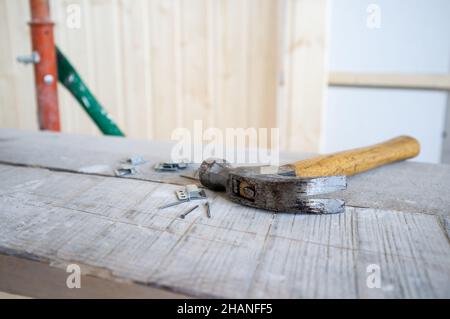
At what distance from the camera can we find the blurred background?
2.05 m

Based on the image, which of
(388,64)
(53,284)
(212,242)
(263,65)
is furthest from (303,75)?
(53,284)

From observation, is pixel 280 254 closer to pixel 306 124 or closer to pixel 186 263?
pixel 186 263

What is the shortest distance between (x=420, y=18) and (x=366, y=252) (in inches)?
70.0

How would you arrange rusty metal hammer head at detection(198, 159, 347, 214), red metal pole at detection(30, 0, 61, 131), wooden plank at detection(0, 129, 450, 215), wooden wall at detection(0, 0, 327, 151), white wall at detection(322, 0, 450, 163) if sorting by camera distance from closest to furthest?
rusty metal hammer head at detection(198, 159, 347, 214), wooden plank at detection(0, 129, 450, 215), red metal pole at detection(30, 0, 61, 131), white wall at detection(322, 0, 450, 163), wooden wall at detection(0, 0, 327, 151)

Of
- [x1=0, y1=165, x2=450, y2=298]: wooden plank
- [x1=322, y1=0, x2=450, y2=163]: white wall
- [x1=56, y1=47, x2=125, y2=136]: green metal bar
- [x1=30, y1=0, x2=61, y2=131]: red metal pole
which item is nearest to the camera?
[x1=0, y1=165, x2=450, y2=298]: wooden plank

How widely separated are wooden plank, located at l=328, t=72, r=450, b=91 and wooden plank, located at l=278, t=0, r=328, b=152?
0.11m

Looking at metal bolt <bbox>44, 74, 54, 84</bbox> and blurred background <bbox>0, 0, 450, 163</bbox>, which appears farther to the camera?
blurred background <bbox>0, 0, 450, 163</bbox>

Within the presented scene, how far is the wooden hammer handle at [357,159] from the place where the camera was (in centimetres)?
88

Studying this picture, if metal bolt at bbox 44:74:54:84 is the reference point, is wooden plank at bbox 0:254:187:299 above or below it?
below

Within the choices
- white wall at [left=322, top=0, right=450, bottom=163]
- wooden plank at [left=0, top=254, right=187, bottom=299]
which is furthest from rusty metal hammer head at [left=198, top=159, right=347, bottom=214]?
white wall at [left=322, top=0, right=450, bottom=163]

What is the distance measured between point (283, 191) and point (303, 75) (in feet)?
5.01

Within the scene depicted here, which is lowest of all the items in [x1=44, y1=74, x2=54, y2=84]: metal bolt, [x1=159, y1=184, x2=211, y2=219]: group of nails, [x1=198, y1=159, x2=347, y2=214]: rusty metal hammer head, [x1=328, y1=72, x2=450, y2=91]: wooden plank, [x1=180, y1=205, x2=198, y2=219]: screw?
[x1=180, y1=205, x2=198, y2=219]: screw

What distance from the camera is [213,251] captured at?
60 cm

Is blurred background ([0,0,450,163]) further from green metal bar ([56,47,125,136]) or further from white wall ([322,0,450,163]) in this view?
green metal bar ([56,47,125,136])
